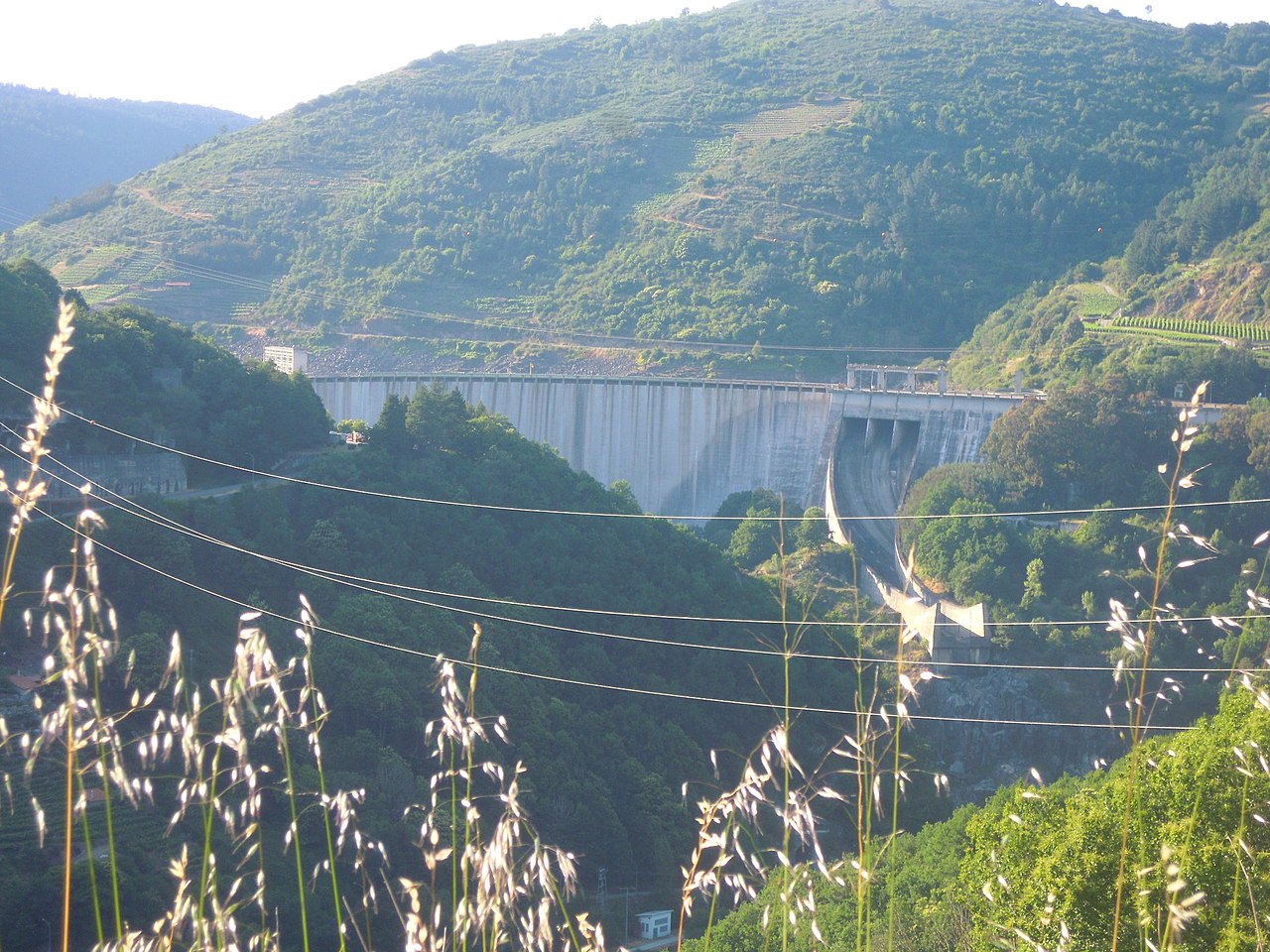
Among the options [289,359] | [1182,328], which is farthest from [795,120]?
[289,359]

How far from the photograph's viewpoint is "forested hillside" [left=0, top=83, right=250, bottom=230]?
84.4 m

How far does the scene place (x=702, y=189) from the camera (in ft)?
248

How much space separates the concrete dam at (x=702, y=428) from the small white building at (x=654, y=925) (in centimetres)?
2757

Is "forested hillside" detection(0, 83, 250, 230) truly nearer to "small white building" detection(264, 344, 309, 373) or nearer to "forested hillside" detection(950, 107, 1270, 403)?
"small white building" detection(264, 344, 309, 373)

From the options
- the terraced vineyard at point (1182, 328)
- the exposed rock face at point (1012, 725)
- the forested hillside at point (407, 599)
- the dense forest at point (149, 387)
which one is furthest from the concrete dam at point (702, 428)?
the dense forest at point (149, 387)

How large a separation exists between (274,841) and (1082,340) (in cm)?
4023

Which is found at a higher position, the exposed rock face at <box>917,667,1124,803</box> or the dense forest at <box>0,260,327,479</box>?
the dense forest at <box>0,260,327,479</box>

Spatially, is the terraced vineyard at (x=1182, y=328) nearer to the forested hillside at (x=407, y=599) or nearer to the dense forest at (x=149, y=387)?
the forested hillside at (x=407, y=599)

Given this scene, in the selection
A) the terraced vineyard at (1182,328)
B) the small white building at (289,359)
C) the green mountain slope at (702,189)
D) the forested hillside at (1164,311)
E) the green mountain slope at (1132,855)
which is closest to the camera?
the green mountain slope at (1132,855)

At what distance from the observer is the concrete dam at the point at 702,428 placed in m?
45.1

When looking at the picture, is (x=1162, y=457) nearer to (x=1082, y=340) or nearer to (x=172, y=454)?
(x=1082, y=340)

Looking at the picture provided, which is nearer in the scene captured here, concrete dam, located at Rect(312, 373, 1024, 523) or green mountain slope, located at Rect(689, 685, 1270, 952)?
green mountain slope, located at Rect(689, 685, 1270, 952)

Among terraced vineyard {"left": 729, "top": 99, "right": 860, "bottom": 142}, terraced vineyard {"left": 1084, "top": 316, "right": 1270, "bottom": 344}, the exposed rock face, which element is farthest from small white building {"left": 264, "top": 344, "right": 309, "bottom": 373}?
terraced vineyard {"left": 729, "top": 99, "right": 860, "bottom": 142}

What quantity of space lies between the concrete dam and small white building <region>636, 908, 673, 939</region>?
1085 inches
